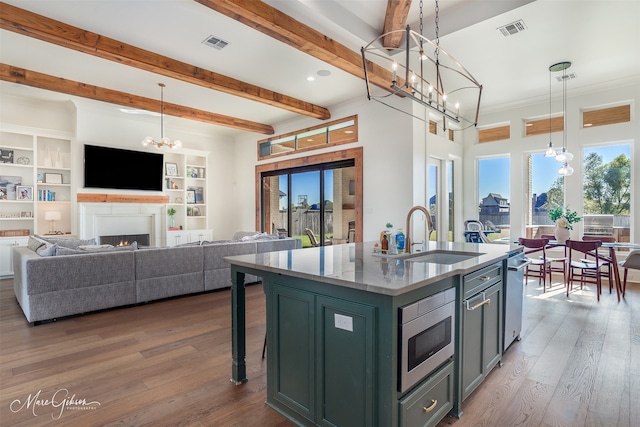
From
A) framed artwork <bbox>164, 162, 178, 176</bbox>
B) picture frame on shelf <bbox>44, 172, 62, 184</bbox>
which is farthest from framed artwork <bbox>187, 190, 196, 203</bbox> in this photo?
picture frame on shelf <bbox>44, 172, 62, 184</bbox>

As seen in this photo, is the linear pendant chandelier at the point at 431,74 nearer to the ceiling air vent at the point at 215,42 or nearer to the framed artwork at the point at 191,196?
the ceiling air vent at the point at 215,42

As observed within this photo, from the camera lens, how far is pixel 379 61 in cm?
472

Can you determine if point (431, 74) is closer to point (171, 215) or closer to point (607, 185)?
point (607, 185)

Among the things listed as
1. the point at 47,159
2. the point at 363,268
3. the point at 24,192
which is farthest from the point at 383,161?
the point at 24,192

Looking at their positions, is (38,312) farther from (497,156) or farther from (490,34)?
(497,156)

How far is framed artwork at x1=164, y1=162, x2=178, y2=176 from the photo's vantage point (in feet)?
26.9

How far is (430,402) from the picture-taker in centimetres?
178

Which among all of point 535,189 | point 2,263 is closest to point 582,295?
point 535,189

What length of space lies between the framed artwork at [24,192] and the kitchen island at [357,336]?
6462mm

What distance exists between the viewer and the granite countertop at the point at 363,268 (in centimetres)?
155

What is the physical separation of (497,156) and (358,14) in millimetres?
4839

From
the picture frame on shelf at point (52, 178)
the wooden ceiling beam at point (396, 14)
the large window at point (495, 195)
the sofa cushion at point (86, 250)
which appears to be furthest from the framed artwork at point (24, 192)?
the large window at point (495, 195)

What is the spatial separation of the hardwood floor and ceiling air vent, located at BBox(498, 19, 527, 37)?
336cm

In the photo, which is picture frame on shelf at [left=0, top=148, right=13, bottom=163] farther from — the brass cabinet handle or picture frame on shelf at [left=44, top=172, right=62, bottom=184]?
the brass cabinet handle
